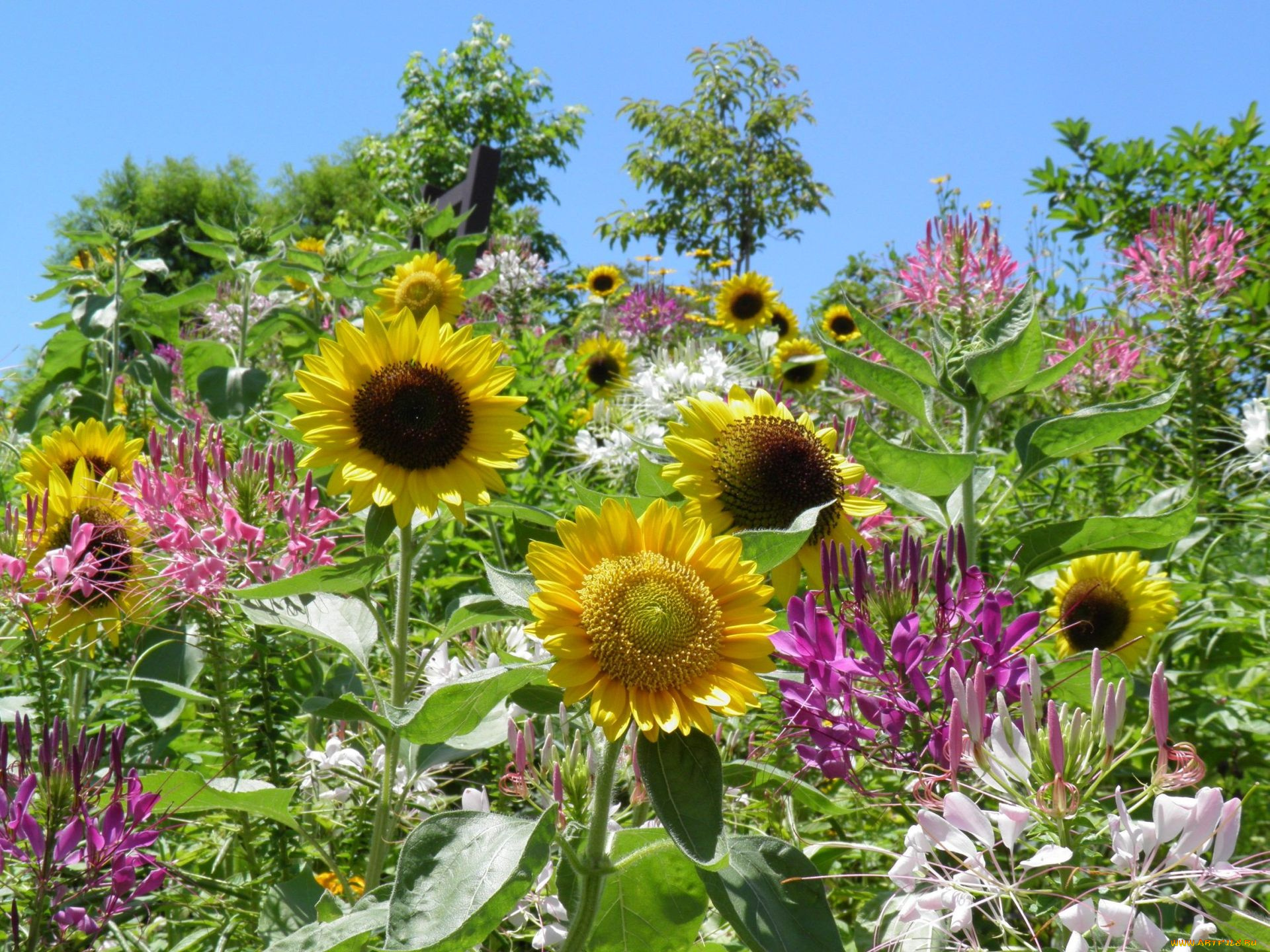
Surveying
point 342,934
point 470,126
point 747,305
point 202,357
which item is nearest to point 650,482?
point 342,934

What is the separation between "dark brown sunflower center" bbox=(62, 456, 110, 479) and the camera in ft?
6.32

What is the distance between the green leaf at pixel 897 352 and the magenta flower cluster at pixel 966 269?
900 mm

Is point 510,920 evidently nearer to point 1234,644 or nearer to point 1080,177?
point 1234,644

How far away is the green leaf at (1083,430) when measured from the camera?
46.4 inches

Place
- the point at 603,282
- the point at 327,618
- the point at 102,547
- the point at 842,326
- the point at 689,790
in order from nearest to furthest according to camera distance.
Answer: the point at 689,790 < the point at 327,618 < the point at 102,547 < the point at 842,326 < the point at 603,282

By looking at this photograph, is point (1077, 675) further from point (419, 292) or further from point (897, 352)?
point (419, 292)

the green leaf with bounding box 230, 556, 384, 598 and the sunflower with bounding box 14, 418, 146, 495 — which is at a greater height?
the sunflower with bounding box 14, 418, 146, 495

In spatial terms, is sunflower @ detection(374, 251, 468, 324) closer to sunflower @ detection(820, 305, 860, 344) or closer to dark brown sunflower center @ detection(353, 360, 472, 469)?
dark brown sunflower center @ detection(353, 360, 472, 469)

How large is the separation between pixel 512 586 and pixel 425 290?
6.75ft

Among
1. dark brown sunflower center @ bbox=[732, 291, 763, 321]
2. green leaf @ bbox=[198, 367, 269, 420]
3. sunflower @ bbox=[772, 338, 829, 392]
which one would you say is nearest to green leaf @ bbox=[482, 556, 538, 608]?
green leaf @ bbox=[198, 367, 269, 420]

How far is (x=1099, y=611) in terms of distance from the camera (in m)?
2.10

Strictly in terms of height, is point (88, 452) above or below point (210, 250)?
below

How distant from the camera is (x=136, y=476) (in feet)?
4.99

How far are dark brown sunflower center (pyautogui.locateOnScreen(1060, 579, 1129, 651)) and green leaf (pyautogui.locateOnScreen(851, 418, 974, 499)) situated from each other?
991 mm
